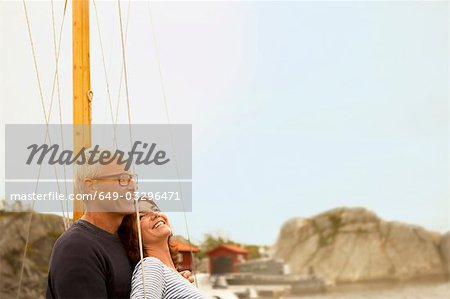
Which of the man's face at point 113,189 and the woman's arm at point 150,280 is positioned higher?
the man's face at point 113,189

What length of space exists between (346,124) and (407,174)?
7.82ft

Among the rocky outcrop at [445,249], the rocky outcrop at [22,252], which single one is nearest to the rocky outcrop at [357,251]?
the rocky outcrop at [445,249]

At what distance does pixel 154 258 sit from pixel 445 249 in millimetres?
14933

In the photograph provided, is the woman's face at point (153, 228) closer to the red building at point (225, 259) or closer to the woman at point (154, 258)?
the woman at point (154, 258)

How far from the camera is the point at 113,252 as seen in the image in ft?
3.82

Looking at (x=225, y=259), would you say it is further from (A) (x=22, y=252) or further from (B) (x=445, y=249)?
(A) (x=22, y=252)

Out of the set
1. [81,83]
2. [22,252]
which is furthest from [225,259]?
[81,83]

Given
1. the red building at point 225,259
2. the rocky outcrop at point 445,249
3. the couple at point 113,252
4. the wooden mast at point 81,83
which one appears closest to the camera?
the couple at point 113,252

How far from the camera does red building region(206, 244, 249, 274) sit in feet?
43.1

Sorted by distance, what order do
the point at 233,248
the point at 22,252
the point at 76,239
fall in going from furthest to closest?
the point at 233,248, the point at 22,252, the point at 76,239

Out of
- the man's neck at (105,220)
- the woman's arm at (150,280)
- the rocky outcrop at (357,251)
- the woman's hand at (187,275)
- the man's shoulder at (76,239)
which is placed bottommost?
the rocky outcrop at (357,251)

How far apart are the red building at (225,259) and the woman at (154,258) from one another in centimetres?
1202

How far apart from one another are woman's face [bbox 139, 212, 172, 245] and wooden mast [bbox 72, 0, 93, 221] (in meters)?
0.48

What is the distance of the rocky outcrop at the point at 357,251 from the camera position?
1465 centimetres
